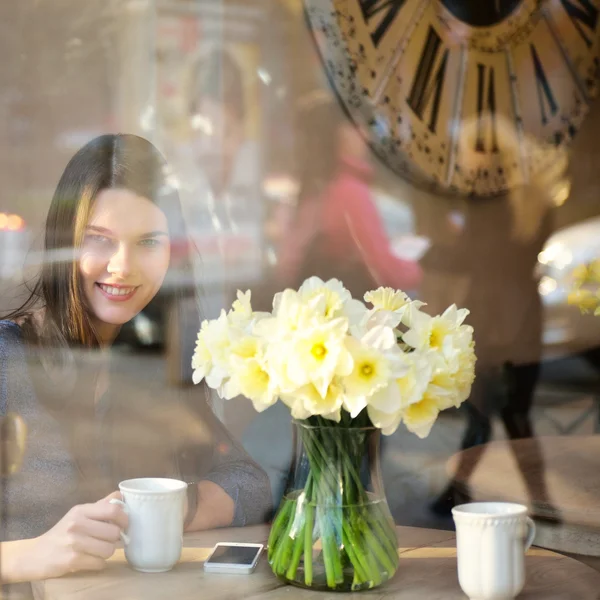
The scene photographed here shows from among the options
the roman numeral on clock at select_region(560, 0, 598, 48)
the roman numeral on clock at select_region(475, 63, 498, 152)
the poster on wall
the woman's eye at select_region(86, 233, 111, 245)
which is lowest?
the woman's eye at select_region(86, 233, 111, 245)

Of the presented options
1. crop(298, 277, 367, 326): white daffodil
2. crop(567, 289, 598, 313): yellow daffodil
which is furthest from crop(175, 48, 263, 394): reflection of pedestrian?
crop(567, 289, 598, 313): yellow daffodil

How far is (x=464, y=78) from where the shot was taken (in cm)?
242

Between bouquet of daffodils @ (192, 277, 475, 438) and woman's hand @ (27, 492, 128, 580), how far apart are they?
221 millimetres

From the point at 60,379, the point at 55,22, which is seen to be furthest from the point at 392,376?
the point at 55,22

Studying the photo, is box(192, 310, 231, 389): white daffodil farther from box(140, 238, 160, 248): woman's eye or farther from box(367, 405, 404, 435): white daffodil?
box(140, 238, 160, 248): woman's eye

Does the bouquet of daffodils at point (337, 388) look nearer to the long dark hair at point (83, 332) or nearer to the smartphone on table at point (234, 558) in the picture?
the smartphone on table at point (234, 558)

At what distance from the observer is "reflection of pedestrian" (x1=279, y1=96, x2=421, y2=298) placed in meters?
1.89

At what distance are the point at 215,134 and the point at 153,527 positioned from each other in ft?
2.61

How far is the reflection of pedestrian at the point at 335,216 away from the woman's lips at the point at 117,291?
1.25ft

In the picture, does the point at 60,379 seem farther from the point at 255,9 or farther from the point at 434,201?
the point at 434,201

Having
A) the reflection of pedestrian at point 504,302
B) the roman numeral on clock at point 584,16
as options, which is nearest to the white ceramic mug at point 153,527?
the reflection of pedestrian at point 504,302

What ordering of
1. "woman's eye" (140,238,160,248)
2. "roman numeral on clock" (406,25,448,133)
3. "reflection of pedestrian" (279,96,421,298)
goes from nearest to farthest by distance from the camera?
1. "woman's eye" (140,238,160,248)
2. "reflection of pedestrian" (279,96,421,298)
3. "roman numeral on clock" (406,25,448,133)

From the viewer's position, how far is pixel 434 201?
2348 mm

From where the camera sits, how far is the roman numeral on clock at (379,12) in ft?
7.06
